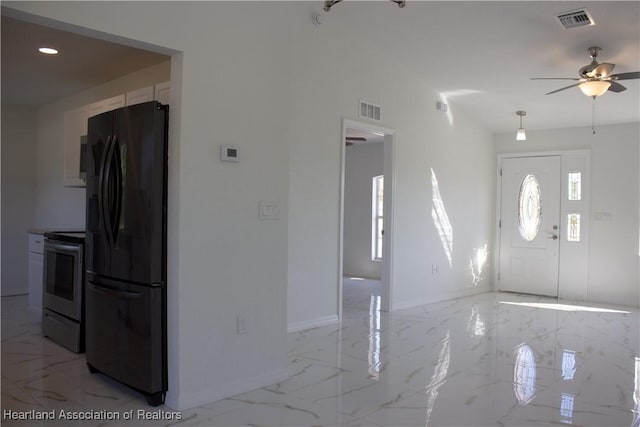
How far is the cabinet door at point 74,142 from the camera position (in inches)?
188

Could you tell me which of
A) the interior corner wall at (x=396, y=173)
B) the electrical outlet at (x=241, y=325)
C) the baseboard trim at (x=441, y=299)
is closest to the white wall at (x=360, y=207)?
the baseboard trim at (x=441, y=299)

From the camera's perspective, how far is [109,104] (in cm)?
426

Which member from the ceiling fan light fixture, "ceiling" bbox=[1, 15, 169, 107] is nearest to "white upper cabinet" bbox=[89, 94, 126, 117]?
"ceiling" bbox=[1, 15, 169, 107]

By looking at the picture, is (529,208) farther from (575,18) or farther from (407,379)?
(407,379)

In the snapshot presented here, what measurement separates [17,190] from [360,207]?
5.48 metres

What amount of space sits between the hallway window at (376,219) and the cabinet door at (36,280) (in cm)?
554

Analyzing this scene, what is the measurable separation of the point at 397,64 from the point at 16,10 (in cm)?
425

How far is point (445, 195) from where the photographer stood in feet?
22.2

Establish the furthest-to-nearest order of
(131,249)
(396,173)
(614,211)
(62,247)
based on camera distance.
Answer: (614,211) → (396,173) → (62,247) → (131,249)

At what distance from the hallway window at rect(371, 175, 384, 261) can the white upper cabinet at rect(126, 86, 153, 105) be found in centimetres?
576

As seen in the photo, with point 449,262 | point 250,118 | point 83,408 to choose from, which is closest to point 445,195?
point 449,262

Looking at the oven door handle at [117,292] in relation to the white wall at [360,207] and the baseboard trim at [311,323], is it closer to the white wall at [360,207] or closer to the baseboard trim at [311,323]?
the baseboard trim at [311,323]

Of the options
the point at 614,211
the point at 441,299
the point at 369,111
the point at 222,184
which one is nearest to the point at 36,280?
the point at 222,184

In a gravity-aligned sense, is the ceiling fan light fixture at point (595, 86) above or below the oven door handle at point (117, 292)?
above
